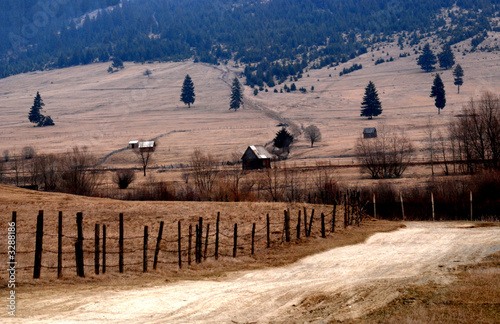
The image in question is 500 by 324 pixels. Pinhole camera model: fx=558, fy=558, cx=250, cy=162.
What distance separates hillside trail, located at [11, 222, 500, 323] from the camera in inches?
579

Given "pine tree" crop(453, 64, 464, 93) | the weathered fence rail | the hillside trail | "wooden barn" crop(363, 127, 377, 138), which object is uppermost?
"pine tree" crop(453, 64, 464, 93)

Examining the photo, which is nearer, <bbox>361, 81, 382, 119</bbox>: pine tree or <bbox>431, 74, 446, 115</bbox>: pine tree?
<bbox>361, 81, 382, 119</bbox>: pine tree

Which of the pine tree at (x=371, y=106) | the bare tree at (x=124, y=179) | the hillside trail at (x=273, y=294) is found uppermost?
the pine tree at (x=371, y=106)

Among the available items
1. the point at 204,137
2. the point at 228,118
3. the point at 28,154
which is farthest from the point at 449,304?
the point at 228,118

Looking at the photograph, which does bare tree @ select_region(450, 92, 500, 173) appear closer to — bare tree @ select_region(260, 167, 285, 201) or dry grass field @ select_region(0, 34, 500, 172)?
dry grass field @ select_region(0, 34, 500, 172)

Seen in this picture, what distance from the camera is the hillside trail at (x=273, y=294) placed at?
1472 centimetres

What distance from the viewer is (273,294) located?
17188 mm

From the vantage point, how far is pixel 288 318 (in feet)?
47.0

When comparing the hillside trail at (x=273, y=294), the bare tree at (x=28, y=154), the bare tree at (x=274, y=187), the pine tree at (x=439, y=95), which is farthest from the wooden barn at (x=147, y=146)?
the hillside trail at (x=273, y=294)

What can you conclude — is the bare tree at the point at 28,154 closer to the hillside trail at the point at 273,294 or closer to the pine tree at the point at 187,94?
the pine tree at the point at 187,94

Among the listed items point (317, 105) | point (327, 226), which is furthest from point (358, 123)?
point (327, 226)

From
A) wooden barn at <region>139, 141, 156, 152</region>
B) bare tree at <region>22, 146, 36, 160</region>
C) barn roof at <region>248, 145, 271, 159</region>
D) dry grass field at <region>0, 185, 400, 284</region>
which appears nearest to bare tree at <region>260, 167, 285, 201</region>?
barn roof at <region>248, 145, 271, 159</region>

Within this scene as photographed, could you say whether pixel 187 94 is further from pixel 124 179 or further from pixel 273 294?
pixel 273 294

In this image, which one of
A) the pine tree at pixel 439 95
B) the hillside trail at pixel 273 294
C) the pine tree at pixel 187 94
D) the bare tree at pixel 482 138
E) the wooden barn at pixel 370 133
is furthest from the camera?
the pine tree at pixel 187 94
